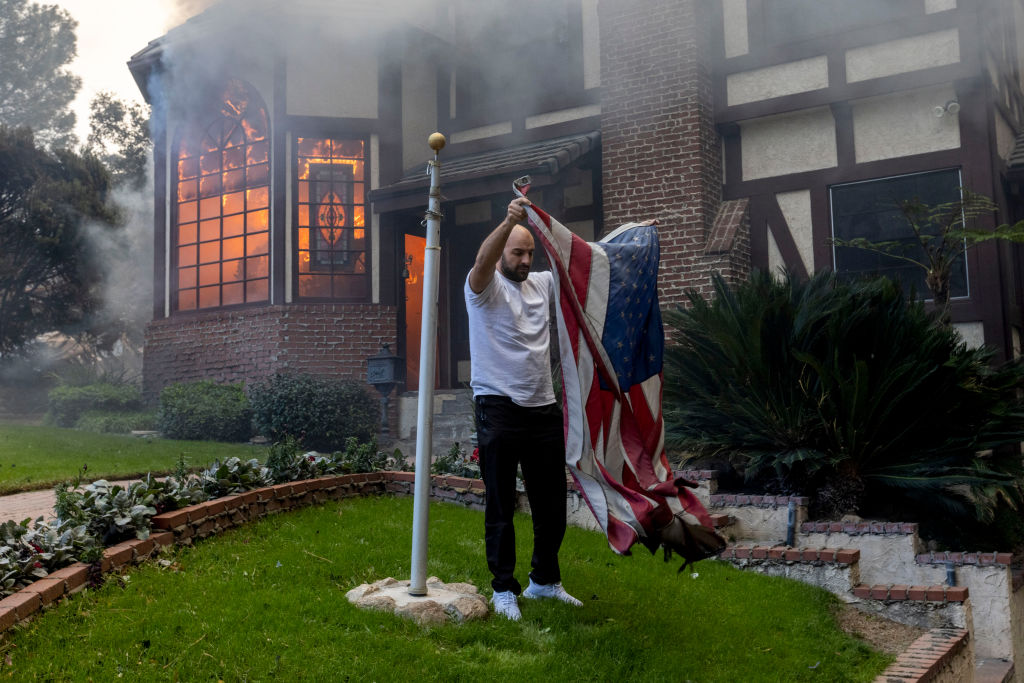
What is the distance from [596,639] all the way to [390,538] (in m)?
1.64

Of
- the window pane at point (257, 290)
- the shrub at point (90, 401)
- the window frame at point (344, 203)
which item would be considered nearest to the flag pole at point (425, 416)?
the window frame at point (344, 203)

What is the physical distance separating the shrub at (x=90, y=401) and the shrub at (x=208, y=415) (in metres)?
2.94

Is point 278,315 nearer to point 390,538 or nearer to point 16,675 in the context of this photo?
point 390,538

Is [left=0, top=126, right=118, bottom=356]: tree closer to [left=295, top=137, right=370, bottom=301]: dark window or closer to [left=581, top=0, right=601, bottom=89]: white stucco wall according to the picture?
[left=295, top=137, right=370, bottom=301]: dark window

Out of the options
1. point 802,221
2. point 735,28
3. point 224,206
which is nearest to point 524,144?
point 735,28

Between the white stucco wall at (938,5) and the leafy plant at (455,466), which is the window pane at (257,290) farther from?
the white stucco wall at (938,5)

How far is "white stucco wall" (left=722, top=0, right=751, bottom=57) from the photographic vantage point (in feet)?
32.4

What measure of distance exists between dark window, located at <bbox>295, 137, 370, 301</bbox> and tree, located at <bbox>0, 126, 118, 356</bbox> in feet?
21.4

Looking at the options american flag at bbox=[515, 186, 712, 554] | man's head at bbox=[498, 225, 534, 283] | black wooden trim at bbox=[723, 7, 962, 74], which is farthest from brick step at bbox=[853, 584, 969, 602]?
black wooden trim at bbox=[723, 7, 962, 74]

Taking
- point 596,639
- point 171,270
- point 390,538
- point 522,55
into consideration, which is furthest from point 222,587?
point 171,270

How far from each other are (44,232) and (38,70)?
9625mm

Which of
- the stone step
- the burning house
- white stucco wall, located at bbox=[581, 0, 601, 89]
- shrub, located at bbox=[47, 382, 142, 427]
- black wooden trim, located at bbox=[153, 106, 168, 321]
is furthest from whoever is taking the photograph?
shrub, located at bbox=[47, 382, 142, 427]

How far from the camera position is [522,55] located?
11.5 meters

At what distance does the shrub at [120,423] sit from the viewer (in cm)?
1234
